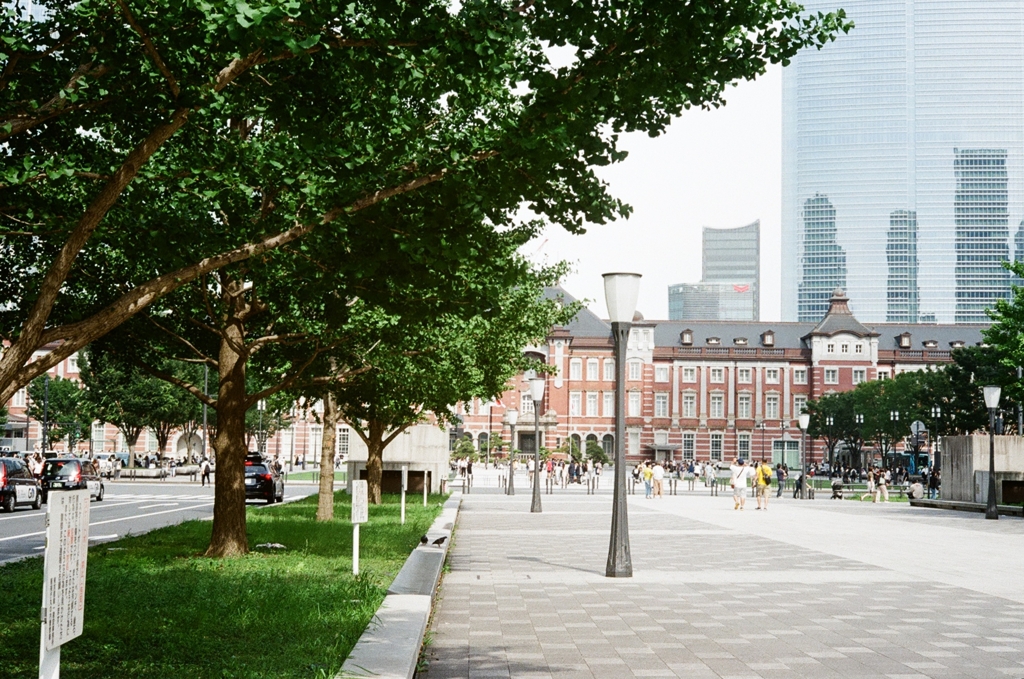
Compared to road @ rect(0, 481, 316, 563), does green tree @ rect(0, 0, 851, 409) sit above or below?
above

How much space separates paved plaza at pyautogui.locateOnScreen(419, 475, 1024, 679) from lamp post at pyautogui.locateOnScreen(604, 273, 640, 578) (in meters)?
0.28

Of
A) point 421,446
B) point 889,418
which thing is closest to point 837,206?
point 889,418

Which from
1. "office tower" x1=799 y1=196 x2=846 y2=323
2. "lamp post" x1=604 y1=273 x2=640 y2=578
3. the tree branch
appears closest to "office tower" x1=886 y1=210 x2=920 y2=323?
"office tower" x1=799 y1=196 x2=846 y2=323

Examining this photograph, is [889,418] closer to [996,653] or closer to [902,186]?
[996,653]

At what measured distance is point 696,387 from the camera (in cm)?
11275

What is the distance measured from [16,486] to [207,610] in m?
23.9

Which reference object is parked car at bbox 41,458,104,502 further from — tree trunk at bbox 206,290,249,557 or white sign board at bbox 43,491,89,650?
white sign board at bbox 43,491,89,650

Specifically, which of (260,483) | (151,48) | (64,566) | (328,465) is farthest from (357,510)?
(260,483)

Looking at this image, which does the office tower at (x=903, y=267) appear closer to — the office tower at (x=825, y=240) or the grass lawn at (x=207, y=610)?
the office tower at (x=825, y=240)

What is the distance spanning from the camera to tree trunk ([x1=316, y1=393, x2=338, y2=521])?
25000 millimetres

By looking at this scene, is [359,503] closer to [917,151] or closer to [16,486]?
[16,486]

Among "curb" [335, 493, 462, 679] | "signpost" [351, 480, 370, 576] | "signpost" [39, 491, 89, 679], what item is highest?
"signpost" [39, 491, 89, 679]

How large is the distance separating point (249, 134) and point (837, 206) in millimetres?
188011

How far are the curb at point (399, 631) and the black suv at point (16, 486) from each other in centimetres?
2122
